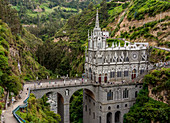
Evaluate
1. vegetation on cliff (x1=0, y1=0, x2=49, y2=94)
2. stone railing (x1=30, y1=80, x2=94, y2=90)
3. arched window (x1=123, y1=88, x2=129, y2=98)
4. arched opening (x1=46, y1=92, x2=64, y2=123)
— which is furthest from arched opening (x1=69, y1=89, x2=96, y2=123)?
vegetation on cliff (x1=0, y1=0, x2=49, y2=94)

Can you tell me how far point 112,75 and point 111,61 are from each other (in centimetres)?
432

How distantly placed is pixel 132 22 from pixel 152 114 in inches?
2132

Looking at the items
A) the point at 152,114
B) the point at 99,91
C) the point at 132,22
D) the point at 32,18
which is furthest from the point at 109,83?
the point at 32,18

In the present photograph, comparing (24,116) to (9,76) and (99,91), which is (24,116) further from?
(99,91)

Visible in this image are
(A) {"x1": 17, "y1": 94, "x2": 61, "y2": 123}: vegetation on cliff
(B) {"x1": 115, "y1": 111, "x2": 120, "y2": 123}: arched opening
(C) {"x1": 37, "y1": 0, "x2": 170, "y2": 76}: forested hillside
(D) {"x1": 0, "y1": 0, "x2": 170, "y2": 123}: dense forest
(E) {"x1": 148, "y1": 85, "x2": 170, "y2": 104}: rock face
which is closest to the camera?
(A) {"x1": 17, "y1": 94, "x2": 61, "y2": 123}: vegetation on cliff

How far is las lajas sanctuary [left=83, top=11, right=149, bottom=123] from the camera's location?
191 feet

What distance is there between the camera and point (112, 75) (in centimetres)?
6050

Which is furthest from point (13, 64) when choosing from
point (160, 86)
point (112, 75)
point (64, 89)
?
point (160, 86)

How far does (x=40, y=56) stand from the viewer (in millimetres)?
98125

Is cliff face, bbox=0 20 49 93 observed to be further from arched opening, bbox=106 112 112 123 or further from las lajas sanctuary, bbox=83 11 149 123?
arched opening, bbox=106 112 112 123

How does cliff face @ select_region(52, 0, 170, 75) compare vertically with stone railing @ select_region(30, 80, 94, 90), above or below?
above

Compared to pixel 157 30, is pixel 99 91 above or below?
below

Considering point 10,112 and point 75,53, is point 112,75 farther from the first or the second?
point 75,53

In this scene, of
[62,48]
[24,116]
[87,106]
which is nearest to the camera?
[24,116]
